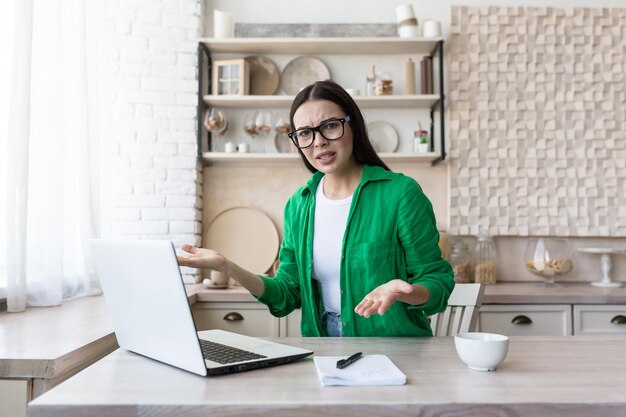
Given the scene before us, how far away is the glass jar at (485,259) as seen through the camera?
3.11m

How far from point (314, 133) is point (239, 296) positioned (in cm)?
137

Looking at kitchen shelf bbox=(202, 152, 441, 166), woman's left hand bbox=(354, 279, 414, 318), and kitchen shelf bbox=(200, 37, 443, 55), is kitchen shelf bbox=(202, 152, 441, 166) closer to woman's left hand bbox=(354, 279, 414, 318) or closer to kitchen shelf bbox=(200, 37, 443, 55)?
kitchen shelf bbox=(200, 37, 443, 55)

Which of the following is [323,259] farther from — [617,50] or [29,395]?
[617,50]

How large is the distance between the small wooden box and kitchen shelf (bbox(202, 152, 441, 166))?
0.36m

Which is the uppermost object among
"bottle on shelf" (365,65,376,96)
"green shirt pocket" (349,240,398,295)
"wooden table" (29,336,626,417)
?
"bottle on shelf" (365,65,376,96)

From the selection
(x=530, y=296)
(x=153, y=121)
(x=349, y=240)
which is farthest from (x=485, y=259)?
(x=153, y=121)

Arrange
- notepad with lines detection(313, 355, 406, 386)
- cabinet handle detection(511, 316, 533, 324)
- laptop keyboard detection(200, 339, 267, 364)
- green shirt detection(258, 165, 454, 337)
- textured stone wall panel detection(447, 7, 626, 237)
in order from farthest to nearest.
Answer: textured stone wall panel detection(447, 7, 626, 237), cabinet handle detection(511, 316, 533, 324), green shirt detection(258, 165, 454, 337), laptop keyboard detection(200, 339, 267, 364), notepad with lines detection(313, 355, 406, 386)

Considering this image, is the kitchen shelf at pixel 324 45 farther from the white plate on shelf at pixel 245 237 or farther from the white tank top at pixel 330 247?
the white tank top at pixel 330 247

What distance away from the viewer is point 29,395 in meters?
1.37

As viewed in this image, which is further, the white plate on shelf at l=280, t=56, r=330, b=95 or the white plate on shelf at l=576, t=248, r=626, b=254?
the white plate on shelf at l=280, t=56, r=330, b=95

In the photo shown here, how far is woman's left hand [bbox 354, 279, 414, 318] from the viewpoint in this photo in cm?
116

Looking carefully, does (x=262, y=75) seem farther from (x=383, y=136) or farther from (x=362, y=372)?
(x=362, y=372)

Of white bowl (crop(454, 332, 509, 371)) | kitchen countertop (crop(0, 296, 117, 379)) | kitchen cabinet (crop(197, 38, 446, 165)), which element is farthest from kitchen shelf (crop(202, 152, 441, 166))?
white bowl (crop(454, 332, 509, 371))

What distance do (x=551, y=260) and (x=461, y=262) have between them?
0.50m
